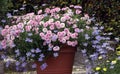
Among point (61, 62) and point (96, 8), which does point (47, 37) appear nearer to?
point (61, 62)

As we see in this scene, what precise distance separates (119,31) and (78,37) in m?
2.31

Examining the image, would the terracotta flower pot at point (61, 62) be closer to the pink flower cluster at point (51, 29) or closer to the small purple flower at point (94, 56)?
the pink flower cluster at point (51, 29)

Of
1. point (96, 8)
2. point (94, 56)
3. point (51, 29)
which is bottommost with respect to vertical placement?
point (94, 56)

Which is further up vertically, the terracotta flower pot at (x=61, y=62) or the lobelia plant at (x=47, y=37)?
the lobelia plant at (x=47, y=37)

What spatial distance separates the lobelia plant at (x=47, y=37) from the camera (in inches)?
196

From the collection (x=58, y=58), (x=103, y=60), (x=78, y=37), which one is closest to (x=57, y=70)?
(x=58, y=58)

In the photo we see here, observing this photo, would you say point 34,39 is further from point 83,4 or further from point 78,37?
point 83,4

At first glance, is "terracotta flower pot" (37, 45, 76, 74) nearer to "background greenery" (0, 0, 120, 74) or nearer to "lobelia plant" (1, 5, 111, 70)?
"lobelia plant" (1, 5, 111, 70)

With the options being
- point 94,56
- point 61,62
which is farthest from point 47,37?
point 94,56

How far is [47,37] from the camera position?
4949 millimetres

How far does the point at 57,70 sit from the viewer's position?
16.9 feet

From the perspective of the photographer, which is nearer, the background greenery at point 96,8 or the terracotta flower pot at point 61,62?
the terracotta flower pot at point 61,62

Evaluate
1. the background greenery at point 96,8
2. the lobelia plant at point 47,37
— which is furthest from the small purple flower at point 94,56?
the background greenery at point 96,8

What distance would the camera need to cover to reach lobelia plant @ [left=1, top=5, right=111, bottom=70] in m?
4.99
